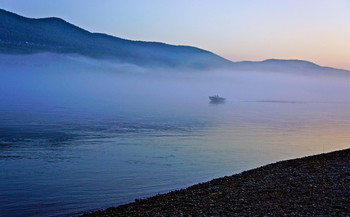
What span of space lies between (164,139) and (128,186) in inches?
691

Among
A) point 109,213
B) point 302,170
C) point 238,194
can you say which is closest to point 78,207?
point 109,213

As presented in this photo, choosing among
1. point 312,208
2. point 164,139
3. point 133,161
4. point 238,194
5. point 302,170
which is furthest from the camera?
point 164,139

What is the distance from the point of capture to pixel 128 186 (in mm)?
18297

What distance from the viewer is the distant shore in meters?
11.4

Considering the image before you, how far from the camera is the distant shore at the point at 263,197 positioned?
1136cm

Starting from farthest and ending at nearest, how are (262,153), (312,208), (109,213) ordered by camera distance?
(262,153) < (109,213) < (312,208)

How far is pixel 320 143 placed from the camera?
36.3 meters

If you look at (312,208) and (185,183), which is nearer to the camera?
(312,208)

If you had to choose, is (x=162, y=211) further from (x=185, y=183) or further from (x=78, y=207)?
(x=185, y=183)

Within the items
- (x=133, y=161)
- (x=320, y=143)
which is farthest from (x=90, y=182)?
(x=320, y=143)

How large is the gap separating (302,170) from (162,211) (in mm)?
8040

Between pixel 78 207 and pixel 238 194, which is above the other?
pixel 238 194

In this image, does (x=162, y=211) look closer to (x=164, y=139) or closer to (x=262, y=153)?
(x=262, y=153)

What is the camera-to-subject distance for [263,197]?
12820 millimetres
